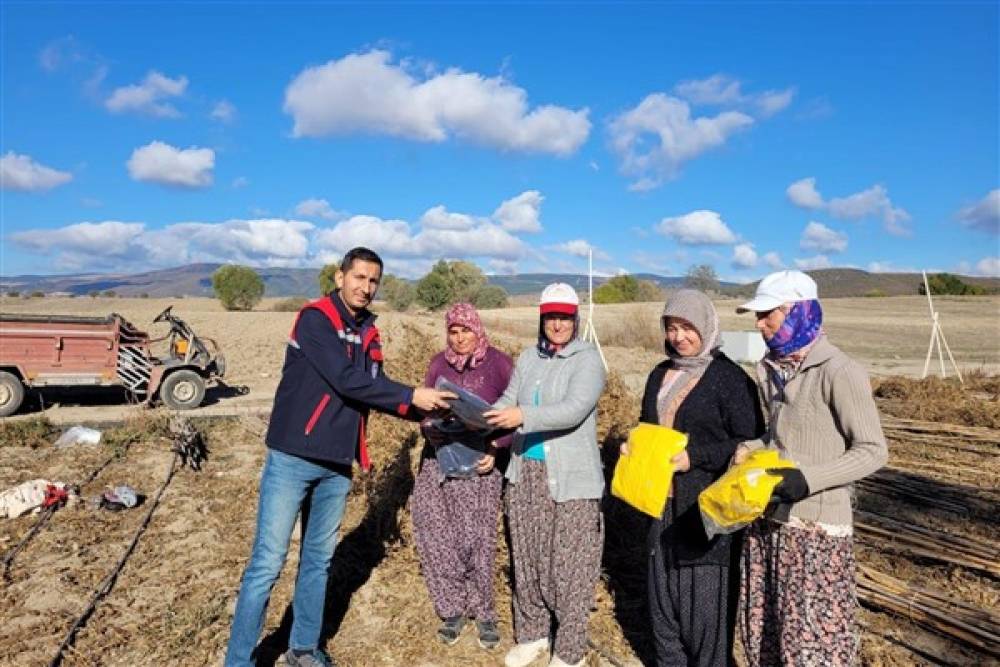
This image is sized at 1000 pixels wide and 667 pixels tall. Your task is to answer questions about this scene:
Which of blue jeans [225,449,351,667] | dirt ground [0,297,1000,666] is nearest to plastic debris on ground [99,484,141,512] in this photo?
dirt ground [0,297,1000,666]

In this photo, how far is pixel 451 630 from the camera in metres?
3.58

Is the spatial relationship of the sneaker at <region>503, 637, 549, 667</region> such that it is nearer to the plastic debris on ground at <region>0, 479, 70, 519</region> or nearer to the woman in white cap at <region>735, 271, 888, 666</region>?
the woman in white cap at <region>735, 271, 888, 666</region>

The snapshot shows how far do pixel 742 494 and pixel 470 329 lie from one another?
1657 mm

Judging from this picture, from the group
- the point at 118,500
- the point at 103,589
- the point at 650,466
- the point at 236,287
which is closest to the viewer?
the point at 650,466

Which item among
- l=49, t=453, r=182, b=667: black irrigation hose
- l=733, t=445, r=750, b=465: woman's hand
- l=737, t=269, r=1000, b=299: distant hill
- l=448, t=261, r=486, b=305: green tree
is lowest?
l=49, t=453, r=182, b=667: black irrigation hose

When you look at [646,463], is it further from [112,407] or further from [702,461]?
[112,407]

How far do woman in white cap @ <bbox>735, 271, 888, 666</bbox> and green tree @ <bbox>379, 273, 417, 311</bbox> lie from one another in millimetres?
50946

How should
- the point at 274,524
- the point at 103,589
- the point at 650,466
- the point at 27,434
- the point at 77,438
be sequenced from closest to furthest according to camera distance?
1. the point at 650,466
2. the point at 274,524
3. the point at 103,589
4. the point at 77,438
5. the point at 27,434

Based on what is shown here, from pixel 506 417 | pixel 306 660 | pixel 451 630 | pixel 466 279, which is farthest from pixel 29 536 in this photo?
pixel 466 279

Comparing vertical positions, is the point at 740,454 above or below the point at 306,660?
above

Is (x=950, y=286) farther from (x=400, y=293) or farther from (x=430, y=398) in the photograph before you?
(x=430, y=398)

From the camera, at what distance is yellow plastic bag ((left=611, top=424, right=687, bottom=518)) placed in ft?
8.54

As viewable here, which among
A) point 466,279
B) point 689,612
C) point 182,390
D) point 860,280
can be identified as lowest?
point 182,390

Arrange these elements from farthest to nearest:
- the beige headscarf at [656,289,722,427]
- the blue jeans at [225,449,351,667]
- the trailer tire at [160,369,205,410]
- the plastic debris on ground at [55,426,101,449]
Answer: the trailer tire at [160,369,205,410], the plastic debris on ground at [55,426,101,449], the blue jeans at [225,449,351,667], the beige headscarf at [656,289,722,427]
